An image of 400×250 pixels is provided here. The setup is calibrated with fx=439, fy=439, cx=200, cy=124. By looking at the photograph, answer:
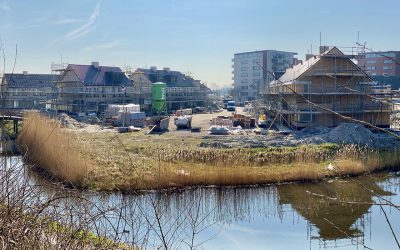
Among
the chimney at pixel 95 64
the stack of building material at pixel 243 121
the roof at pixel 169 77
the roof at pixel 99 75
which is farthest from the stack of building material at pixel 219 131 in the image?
the roof at pixel 169 77

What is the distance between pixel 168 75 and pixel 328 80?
3094cm

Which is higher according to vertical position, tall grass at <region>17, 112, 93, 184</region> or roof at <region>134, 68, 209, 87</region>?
roof at <region>134, 68, 209, 87</region>

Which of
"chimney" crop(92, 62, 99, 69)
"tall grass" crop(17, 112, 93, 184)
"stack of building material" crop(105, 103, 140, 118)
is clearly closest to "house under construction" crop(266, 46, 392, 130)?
"stack of building material" crop(105, 103, 140, 118)

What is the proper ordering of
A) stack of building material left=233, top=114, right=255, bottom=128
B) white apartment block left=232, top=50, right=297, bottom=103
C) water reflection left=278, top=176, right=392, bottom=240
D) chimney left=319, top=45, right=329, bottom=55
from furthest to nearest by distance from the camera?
white apartment block left=232, top=50, right=297, bottom=103 < stack of building material left=233, top=114, right=255, bottom=128 < chimney left=319, top=45, right=329, bottom=55 < water reflection left=278, top=176, right=392, bottom=240

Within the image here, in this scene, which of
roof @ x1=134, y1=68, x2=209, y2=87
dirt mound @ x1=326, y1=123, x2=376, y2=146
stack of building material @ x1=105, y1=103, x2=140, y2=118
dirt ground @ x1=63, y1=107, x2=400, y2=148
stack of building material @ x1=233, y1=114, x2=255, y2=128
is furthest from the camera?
roof @ x1=134, y1=68, x2=209, y2=87

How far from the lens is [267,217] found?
15.6 meters

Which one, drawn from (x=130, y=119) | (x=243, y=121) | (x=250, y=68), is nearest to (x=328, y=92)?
(x=243, y=121)

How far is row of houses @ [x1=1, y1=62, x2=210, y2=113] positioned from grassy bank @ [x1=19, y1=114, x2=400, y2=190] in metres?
25.5

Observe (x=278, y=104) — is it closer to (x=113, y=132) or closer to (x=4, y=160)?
(x=113, y=132)

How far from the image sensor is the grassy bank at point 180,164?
18.5 m

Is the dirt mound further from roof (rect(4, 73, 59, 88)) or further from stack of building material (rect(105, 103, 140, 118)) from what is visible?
roof (rect(4, 73, 59, 88))

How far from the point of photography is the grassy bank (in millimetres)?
18531

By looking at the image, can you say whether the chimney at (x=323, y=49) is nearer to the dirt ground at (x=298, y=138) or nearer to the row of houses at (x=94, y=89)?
the dirt ground at (x=298, y=138)

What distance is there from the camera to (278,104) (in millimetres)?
38094
